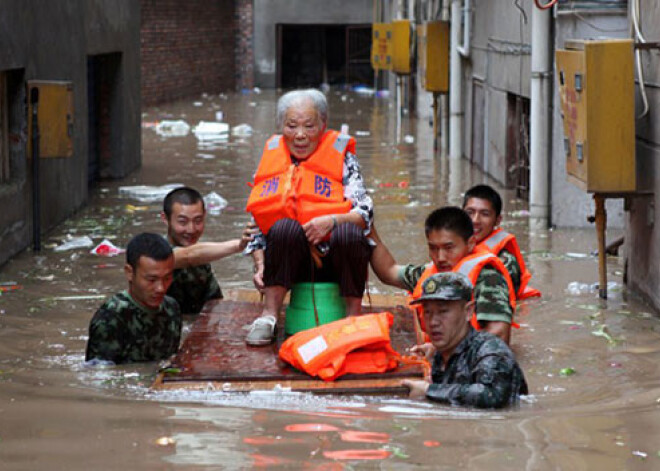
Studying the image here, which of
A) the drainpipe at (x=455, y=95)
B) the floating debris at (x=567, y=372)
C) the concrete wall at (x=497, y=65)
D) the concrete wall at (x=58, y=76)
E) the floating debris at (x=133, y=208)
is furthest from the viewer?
the drainpipe at (x=455, y=95)

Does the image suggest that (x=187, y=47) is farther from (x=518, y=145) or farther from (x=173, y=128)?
(x=518, y=145)

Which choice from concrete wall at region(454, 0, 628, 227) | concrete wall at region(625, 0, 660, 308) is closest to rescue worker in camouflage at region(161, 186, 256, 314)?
concrete wall at region(625, 0, 660, 308)

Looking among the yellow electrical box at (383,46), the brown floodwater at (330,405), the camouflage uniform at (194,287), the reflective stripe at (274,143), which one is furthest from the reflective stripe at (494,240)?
the yellow electrical box at (383,46)

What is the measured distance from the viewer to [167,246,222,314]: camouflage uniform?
859 cm

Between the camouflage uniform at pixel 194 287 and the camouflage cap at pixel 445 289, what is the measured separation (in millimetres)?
2896

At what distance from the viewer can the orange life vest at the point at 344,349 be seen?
639 cm

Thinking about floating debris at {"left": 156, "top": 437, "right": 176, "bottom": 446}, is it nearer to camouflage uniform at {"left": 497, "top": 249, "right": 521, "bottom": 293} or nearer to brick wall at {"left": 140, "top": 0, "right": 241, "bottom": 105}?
camouflage uniform at {"left": 497, "top": 249, "right": 521, "bottom": 293}

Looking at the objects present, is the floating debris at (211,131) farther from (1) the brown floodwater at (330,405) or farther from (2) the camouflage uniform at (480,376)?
(2) the camouflage uniform at (480,376)

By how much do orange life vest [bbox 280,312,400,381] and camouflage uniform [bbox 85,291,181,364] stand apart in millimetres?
933

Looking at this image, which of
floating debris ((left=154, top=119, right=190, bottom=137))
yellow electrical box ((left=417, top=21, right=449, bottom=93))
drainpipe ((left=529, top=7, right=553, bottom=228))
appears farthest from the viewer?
floating debris ((left=154, top=119, right=190, bottom=137))

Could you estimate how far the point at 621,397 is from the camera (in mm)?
6457

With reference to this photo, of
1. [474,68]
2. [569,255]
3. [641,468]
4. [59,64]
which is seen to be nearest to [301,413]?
[641,468]

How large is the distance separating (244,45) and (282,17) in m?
1.52

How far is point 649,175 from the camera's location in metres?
8.86
